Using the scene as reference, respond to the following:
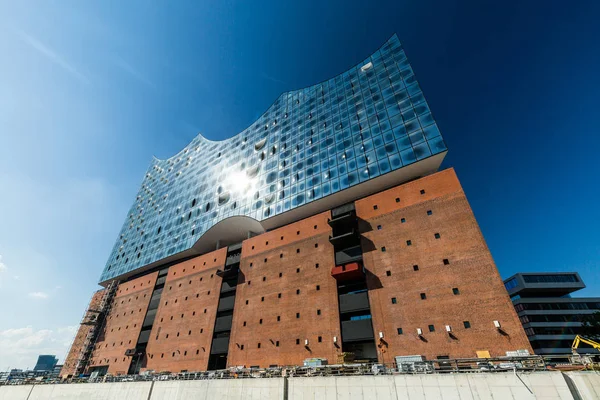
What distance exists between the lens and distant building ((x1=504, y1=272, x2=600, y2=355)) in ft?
184

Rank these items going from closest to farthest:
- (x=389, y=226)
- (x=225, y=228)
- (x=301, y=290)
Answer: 1. (x=389, y=226)
2. (x=301, y=290)
3. (x=225, y=228)

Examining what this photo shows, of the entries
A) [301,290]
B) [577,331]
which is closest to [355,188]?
[301,290]

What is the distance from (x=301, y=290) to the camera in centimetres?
2989

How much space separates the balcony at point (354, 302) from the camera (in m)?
26.0

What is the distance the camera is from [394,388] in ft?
48.6

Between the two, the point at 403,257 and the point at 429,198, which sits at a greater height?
the point at 429,198

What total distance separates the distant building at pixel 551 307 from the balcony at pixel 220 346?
6065 cm

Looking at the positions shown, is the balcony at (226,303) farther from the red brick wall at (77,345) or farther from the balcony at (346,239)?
the red brick wall at (77,345)

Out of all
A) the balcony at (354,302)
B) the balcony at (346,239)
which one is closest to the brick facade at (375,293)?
the balcony at (354,302)

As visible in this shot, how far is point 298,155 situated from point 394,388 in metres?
31.1

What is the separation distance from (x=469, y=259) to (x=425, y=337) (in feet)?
22.7

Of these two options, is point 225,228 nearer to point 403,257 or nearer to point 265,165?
point 265,165

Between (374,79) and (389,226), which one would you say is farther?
(374,79)

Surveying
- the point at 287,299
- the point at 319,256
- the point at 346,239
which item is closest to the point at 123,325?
the point at 287,299
